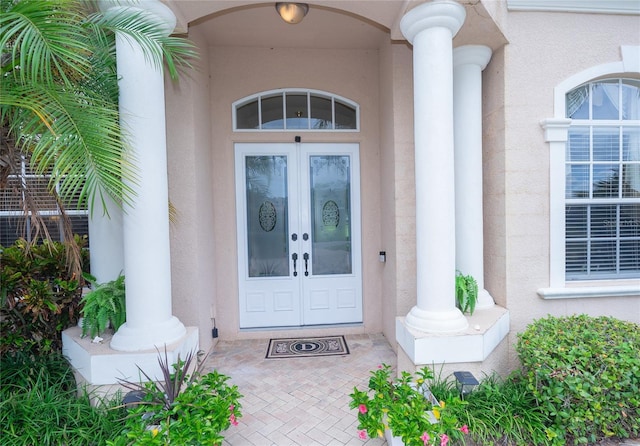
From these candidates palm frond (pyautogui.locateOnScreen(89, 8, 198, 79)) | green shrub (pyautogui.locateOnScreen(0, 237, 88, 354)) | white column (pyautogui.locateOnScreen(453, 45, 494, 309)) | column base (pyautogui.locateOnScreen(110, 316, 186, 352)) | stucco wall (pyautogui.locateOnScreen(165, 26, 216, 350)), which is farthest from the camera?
stucco wall (pyautogui.locateOnScreen(165, 26, 216, 350))

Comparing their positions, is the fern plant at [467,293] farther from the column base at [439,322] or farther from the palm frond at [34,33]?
the palm frond at [34,33]

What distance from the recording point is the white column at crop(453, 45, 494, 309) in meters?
3.43

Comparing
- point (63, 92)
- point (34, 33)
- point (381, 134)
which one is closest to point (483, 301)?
point (381, 134)

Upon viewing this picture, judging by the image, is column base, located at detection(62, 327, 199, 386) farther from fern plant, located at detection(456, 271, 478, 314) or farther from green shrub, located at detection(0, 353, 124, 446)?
fern plant, located at detection(456, 271, 478, 314)

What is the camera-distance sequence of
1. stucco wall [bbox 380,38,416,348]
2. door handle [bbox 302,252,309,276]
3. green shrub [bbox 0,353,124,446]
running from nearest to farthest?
green shrub [bbox 0,353,124,446], stucco wall [bbox 380,38,416,348], door handle [bbox 302,252,309,276]

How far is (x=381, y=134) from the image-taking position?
4449 mm

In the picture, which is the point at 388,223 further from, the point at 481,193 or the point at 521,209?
the point at 521,209

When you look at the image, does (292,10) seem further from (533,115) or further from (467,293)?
(467,293)

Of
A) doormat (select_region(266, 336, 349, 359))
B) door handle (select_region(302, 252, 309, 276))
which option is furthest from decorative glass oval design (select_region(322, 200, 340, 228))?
doormat (select_region(266, 336, 349, 359))

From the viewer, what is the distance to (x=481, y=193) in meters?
3.47

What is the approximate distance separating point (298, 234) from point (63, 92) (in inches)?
117

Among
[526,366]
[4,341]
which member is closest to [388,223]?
[526,366]

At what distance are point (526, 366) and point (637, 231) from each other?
2.16 metres

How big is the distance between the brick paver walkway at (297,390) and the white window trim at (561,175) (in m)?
1.94
